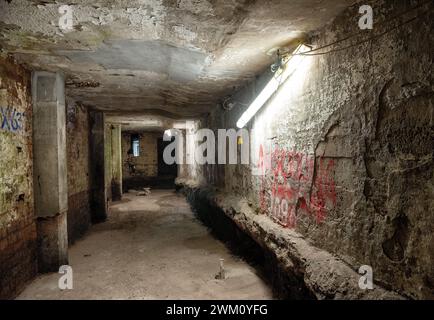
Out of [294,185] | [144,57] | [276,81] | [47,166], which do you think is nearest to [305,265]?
[294,185]

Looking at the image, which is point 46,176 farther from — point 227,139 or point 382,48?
point 382,48

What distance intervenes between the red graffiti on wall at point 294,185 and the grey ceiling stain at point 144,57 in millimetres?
1715

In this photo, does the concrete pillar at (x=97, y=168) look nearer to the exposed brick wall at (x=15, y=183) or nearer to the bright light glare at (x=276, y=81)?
the exposed brick wall at (x=15, y=183)

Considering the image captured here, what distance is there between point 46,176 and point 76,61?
73.8 inches

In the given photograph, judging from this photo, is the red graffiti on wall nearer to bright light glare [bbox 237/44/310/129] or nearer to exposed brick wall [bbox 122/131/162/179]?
bright light glare [bbox 237/44/310/129]

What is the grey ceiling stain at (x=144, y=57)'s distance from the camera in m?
3.45

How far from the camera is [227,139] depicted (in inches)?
264

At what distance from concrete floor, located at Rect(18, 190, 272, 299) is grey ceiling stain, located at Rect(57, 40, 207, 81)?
124 inches

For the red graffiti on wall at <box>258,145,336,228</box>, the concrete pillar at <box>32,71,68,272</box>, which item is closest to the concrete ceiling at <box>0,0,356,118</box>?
the concrete pillar at <box>32,71,68,272</box>

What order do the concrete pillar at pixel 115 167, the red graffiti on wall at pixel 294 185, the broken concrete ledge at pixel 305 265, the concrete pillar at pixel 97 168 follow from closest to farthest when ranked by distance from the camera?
the broken concrete ledge at pixel 305 265 → the red graffiti on wall at pixel 294 185 → the concrete pillar at pixel 97 168 → the concrete pillar at pixel 115 167

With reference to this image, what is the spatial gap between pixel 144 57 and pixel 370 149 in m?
3.02

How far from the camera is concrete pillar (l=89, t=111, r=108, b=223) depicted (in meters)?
8.27

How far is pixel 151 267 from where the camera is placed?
15.8 feet

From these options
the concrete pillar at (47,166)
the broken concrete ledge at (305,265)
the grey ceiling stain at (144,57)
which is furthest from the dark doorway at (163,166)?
the grey ceiling stain at (144,57)
